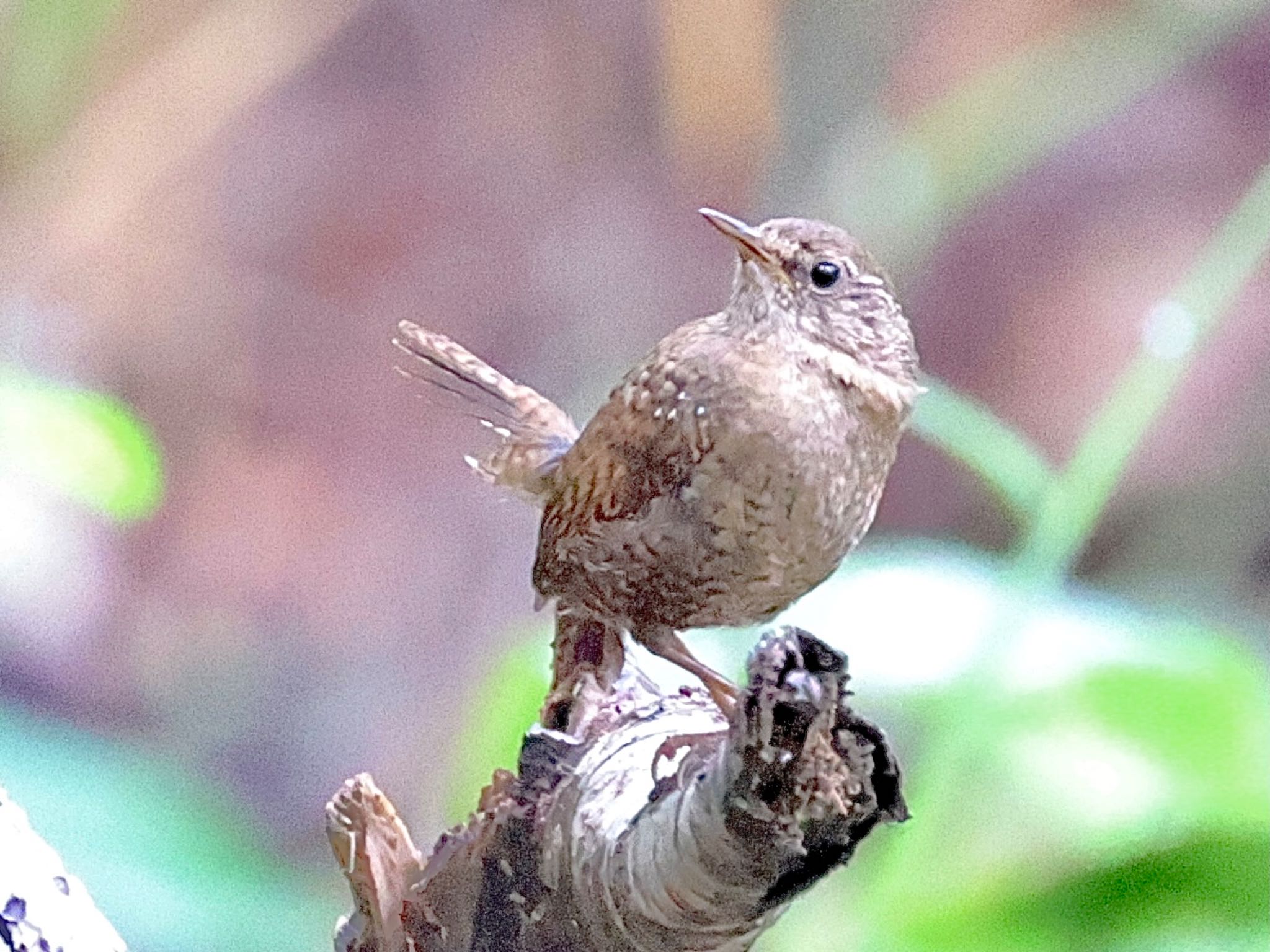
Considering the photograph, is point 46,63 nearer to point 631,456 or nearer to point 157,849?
point 157,849

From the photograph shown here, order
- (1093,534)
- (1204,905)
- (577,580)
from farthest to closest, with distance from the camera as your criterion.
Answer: (1093,534)
(1204,905)
(577,580)

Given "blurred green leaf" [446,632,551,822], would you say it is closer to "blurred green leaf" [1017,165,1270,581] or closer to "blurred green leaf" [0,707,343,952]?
"blurred green leaf" [0,707,343,952]

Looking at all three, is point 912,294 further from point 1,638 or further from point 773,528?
point 1,638

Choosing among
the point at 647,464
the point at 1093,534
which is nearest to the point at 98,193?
the point at 647,464

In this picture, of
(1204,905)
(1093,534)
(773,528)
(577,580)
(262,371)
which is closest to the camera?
(773,528)

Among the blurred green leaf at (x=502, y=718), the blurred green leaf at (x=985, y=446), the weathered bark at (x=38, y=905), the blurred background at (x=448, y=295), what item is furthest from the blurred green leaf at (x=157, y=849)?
the blurred green leaf at (x=985, y=446)

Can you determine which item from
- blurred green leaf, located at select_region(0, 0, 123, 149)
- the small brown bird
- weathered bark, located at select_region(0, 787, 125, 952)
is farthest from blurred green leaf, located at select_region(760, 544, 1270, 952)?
blurred green leaf, located at select_region(0, 0, 123, 149)
